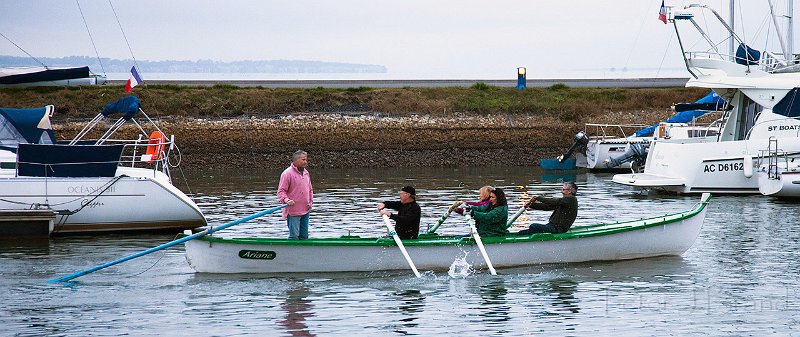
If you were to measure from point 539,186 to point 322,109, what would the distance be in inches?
580

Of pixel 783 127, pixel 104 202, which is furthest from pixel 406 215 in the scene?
pixel 783 127

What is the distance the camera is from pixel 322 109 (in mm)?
46219

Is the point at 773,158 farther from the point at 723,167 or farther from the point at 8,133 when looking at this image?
the point at 8,133

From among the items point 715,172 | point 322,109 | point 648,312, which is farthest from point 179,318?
point 322,109

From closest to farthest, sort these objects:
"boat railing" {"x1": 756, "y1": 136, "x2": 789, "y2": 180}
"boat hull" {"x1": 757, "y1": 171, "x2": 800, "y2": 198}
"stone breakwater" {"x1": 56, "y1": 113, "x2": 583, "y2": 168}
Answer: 1. "boat hull" {"x1": 757, "y1": 171, "x2": 800, "y2": 198}
2. "boat railing" {"x1": 756, "y1": 136, "x2": 789, "y2": 180}
3. "stone breakwater" {"x1": 56, "y1": 113, "x2": 583, "y2": 168}

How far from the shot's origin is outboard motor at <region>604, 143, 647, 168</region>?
125ft

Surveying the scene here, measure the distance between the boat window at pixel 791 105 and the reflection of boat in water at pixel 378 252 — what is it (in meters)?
13.6

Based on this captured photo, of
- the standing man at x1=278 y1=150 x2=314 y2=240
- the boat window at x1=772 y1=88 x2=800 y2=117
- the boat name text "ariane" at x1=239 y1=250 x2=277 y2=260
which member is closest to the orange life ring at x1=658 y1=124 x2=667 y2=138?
the boat window at x1=772 y1=88 x2=800 y2=117

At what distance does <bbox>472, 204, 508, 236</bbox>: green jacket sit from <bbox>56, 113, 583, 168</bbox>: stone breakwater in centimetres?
2399

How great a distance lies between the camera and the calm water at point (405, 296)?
14.5 meters

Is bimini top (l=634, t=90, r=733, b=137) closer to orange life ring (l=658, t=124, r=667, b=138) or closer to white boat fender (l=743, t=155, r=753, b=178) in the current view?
orange life ring (l=658, t=124, r=667, b=138)

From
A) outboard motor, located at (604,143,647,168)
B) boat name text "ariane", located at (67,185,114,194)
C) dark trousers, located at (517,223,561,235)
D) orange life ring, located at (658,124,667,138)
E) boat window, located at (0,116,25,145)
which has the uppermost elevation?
boat window, located at (0,116,25,145)

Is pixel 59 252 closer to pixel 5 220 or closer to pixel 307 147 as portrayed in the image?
pixel 5 220

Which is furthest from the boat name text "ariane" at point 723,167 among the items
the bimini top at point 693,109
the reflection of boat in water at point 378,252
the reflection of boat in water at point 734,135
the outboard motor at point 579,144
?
the reflection of boat in water at point 378,252
